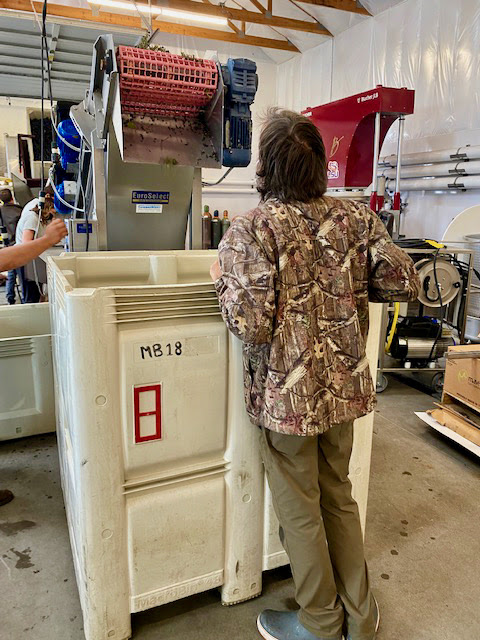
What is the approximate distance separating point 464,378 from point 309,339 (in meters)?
1.75

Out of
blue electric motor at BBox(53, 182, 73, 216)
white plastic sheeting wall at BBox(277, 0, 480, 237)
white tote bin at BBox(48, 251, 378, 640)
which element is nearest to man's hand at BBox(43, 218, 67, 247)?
white tote bin at BBox(48, 251, 378, 640)

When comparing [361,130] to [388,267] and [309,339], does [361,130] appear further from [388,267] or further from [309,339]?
[309,339]

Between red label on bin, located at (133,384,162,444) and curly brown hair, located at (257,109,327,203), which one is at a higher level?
curly brown hair, located at (257,109,327,203)

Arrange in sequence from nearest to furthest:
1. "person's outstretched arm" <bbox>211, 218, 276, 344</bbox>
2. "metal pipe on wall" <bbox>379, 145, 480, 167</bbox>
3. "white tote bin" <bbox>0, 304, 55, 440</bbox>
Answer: "person's outstretched arm" <bbox>211, 218, 276, 344</bbox> → "white tote bin" <bbox>0, 304, 55, 440</bbox> → "metal pipe on wall" <bbox>379, 145, 480, 167</bbox>

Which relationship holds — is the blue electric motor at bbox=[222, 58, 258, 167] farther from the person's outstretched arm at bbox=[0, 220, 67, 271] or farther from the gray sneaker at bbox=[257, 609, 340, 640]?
the gray sneaker at bbox=[257, 609, 340, 640]

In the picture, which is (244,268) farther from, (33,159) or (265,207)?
(33,159)

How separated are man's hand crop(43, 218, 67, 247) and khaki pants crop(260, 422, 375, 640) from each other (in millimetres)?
1057

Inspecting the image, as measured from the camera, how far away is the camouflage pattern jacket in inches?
42.4

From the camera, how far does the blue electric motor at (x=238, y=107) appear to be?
175 centimetres

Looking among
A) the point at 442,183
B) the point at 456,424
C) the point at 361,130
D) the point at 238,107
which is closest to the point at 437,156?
the point at 442,183

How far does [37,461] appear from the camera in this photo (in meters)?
2.29

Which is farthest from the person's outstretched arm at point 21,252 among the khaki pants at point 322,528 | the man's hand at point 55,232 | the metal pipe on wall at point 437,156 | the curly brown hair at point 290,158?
the metal pipe on wall at point 437,156

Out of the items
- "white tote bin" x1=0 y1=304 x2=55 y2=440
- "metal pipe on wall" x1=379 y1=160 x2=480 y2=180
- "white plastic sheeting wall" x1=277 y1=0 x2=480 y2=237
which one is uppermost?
→ "white plastic sheeting wall" x1=277 y1=0 x2=480 y2=237

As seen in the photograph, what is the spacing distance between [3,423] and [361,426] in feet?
5.87
